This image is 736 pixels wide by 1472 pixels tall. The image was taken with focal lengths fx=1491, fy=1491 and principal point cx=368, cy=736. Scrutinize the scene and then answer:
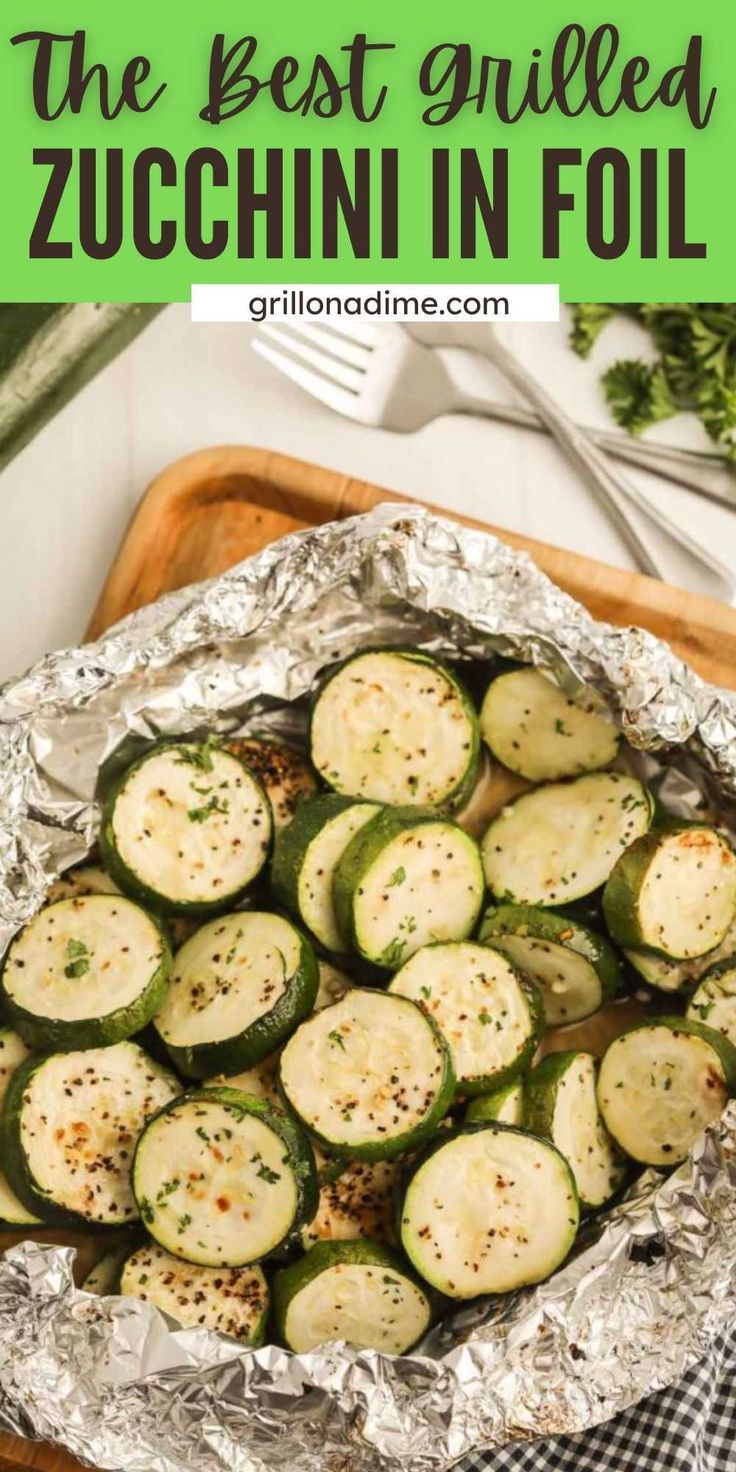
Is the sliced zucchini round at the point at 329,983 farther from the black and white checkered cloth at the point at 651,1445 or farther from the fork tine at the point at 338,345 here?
the fork tine at the point at 338,345

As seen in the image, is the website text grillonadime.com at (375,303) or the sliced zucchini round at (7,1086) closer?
the sliced zucchini round at (7,1086)

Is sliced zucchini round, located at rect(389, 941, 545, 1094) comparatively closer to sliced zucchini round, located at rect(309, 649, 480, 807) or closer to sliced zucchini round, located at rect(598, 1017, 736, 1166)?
sliced zucchini round, located at rect(598, 1017, 736, 1166)

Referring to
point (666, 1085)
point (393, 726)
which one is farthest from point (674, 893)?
point (393, 726)

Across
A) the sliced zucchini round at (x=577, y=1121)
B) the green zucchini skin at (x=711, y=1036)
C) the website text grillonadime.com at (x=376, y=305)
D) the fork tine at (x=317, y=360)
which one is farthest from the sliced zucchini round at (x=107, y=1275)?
the website text grillonadime.com at (x=376, y=305)

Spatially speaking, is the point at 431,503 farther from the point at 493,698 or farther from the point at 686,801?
the point at 686,801

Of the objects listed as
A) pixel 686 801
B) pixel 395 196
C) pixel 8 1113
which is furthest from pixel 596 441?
pixel 8 1113

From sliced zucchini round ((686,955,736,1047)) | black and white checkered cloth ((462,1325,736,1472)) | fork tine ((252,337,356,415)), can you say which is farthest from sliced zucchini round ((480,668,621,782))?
black and white checkered cloth ((462,1325,736,1472))
